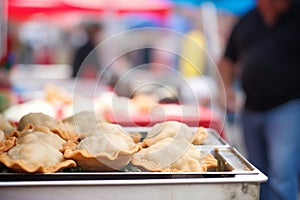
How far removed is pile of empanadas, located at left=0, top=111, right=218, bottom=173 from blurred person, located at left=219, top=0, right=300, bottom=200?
1.51m

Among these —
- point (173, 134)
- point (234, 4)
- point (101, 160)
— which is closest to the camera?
point (101, 160)

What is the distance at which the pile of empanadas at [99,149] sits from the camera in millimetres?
1508

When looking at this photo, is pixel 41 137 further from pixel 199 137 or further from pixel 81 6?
pixel 81 6

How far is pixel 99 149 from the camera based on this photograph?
156cm

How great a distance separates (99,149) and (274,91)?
2022 millimetres

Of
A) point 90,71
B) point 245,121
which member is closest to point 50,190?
point 245,121

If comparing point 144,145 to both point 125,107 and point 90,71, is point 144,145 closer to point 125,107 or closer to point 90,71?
point 125,107

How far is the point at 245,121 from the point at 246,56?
0.44 meters

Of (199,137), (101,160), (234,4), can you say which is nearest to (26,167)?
(101,160)

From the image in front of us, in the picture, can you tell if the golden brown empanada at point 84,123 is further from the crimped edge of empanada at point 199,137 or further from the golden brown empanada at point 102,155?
the crimped edge of empanada at point 199,137

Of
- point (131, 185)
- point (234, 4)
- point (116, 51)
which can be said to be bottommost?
point (131, 185)

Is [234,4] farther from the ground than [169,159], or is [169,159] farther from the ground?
[234,4]

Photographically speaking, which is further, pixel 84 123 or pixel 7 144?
pixel 84 123

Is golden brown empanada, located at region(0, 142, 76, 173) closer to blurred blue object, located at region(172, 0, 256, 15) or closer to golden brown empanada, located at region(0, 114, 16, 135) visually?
golden brown empanada, located at region(0, 114, 16, 135)
